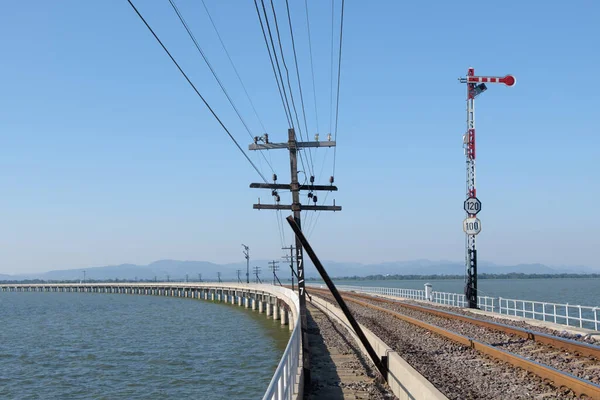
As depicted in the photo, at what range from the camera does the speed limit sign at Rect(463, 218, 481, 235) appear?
118 ft

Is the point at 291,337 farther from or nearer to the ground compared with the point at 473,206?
nearer to the ground

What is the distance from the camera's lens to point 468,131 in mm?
37250

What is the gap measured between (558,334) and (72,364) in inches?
1039

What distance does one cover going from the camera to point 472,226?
118ft

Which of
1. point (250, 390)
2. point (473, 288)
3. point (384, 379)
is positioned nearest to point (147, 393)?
point (250, 390)

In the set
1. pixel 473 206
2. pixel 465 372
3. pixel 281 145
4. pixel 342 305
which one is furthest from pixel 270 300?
pixel 465 372

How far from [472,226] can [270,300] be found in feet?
135

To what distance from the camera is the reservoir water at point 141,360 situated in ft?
86.4

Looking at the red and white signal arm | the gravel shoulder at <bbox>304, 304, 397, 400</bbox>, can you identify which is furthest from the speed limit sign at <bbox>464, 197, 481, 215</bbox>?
the gravel shoulder at <bbox>304, 304, 397, 400</bbox>

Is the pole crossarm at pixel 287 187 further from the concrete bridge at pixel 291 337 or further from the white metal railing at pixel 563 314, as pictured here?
the white metal railing at pixel 563 314

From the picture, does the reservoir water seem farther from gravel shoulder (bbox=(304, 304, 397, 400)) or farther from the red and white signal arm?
the red and white signal arm

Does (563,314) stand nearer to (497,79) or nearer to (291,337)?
(497,79)

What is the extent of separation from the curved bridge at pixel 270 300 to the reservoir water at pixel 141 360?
3.30 m

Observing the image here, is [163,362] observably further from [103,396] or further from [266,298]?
[266,298]
